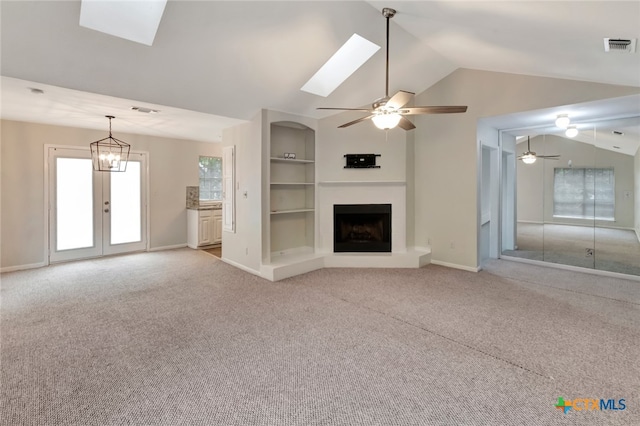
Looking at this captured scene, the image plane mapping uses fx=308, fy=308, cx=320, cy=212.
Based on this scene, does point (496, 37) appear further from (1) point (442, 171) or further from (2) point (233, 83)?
(2) point (233, 83)

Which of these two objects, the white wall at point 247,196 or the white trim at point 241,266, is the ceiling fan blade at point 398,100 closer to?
the white wall at point 247,196

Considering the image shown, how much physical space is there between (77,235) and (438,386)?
701 cm

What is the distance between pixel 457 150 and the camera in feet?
18.1

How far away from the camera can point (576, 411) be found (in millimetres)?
2055

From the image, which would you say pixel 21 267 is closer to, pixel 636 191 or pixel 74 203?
pixel 74 203

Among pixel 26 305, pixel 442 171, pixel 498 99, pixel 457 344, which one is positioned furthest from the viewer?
pixel 442 171

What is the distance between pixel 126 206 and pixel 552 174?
8.91 m

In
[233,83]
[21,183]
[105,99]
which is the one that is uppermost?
[233,83]

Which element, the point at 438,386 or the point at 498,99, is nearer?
the point at 438,386

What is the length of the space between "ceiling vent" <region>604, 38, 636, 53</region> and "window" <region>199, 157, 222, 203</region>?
7.75 metres

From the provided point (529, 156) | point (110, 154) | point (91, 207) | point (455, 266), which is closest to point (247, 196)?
point (110, 154)

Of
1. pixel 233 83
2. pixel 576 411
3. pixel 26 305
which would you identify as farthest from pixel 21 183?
pixel 576 411

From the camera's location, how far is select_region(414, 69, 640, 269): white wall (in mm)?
4830

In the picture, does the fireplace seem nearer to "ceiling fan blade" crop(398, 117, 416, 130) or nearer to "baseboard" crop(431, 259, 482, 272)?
"baseboard" crop(431, 259, 482, 272)
